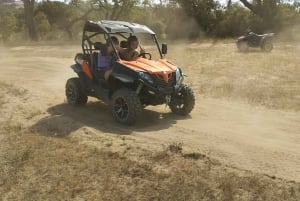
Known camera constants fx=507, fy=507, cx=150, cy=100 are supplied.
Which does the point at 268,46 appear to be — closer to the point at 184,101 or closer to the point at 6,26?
the point at 184,101

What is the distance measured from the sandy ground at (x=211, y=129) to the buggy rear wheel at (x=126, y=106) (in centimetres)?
17

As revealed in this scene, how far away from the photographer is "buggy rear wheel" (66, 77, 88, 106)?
35.5ft

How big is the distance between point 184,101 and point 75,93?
2.44 metres

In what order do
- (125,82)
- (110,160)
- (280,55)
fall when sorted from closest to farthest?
(110,160) → (125,82) → (280,55)

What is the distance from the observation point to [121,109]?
31.0 ft

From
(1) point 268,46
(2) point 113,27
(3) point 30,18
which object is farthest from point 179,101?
(3) point 30,18

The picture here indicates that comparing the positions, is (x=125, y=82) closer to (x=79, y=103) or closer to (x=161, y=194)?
(x=79, y=103)

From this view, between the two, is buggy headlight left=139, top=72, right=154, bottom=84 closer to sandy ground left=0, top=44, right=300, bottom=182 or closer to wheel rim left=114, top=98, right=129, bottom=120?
wheel rim left=114, top=98, right=129, bottom=120

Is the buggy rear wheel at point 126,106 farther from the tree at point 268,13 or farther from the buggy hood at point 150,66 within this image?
the tree at point 268,13

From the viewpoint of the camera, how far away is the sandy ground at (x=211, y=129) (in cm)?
734

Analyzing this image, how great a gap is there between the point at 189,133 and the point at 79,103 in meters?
3.21

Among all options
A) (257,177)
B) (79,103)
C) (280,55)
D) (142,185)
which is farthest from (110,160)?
(280,55)

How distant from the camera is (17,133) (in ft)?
29.9

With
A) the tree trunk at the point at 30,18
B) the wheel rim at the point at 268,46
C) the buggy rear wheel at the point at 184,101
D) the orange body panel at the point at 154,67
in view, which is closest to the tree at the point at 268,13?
the wheel rim at the point at 268,46
